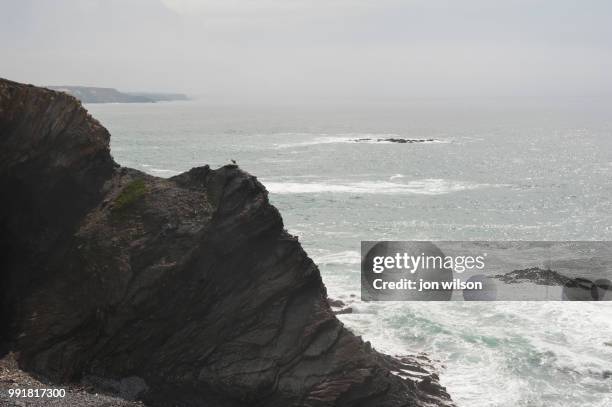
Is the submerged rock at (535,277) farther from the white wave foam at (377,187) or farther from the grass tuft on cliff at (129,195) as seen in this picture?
the white wave foam at (377,187)

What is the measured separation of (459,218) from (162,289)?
46.7 meters

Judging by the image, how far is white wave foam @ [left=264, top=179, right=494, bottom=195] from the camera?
266 feet

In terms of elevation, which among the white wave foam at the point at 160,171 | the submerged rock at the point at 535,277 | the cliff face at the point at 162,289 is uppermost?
the white wave foam at the point at 160,171

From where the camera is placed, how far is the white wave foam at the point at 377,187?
81.1m

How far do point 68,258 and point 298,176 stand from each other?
233ft

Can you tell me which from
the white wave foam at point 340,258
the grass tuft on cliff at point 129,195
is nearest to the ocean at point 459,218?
the white wave foam at point 340,258

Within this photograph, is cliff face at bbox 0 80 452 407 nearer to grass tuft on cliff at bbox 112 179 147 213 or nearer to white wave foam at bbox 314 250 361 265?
grass tuft on cliff at bbox 112 179 147 213

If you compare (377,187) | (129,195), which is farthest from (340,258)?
(377,187)

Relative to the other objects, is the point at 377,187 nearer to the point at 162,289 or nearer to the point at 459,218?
the point at 459,218

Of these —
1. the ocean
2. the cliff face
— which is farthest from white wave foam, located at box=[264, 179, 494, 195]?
the cliff face

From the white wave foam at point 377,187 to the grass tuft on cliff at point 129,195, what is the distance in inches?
2101

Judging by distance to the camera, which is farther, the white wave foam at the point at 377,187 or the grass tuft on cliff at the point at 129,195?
the white wave foam at the point at 377,187

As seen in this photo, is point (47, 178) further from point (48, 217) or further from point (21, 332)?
point (21, 332)

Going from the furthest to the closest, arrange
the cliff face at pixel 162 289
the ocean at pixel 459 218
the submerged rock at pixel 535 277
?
the submerged rock at pixel 535 277 < the ocean at pixel 459 218 < the cliff face at pixel 162 289
